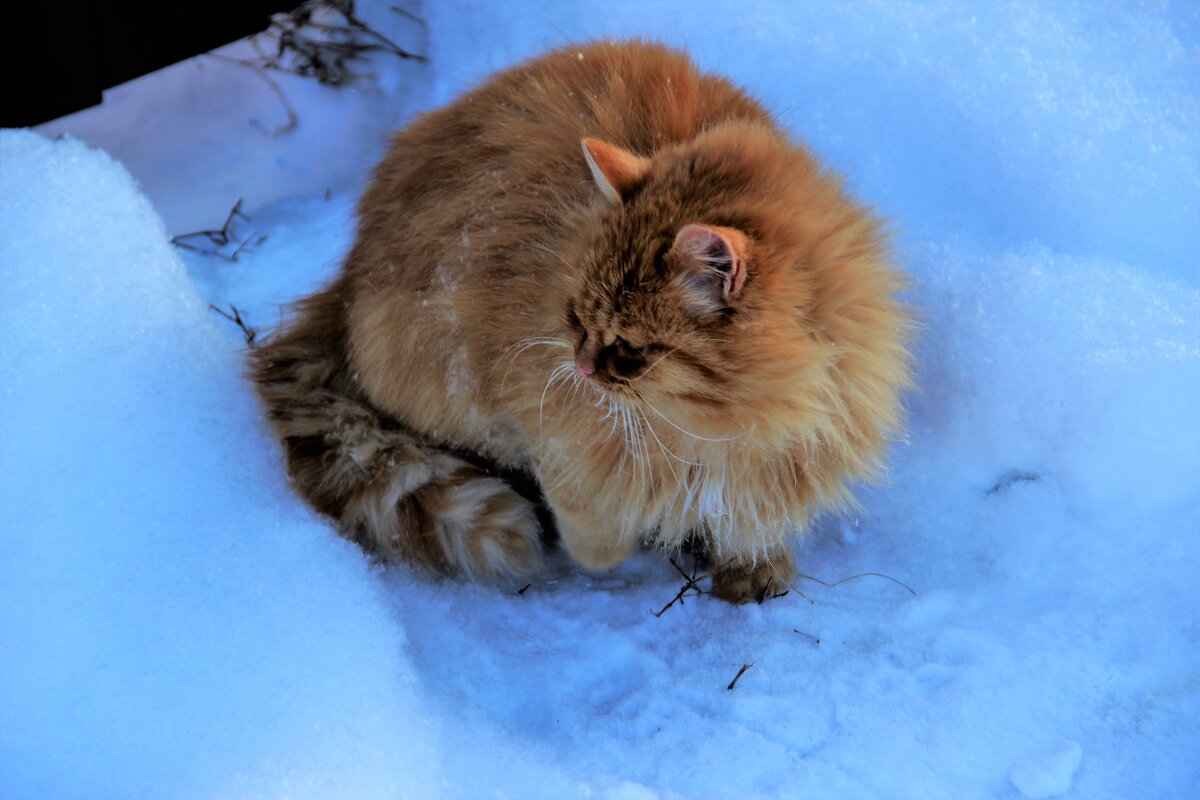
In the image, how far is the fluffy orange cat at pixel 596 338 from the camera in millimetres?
1429

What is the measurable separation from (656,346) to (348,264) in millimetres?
969

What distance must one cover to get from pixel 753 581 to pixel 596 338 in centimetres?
72

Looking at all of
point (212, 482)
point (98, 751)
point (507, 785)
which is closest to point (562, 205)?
point (212, 482)

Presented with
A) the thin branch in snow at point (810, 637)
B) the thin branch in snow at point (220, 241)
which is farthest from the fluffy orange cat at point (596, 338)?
the thin branch in snow at point (220, 241)

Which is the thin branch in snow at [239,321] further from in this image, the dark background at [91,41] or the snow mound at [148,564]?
the dark background at [91,41]

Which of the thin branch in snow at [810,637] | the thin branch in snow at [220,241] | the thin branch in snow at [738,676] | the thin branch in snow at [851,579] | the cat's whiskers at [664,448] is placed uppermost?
the cat's whiskers at [664,448]

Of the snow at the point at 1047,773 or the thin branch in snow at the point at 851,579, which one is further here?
the thin branch in snow at the point at 851,579

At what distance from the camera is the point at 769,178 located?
1.49 meters

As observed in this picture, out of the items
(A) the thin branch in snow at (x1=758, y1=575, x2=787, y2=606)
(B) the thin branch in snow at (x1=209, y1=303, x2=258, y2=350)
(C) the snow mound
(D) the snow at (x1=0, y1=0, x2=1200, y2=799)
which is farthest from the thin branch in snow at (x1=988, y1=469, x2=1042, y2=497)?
(B) the thin branch in snow at (x1=209, y1=303, x2=258, y2=350)

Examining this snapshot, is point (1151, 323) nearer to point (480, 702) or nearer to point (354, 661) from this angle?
point (480, 702)

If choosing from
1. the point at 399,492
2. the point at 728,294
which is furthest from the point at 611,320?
the point at 399,492

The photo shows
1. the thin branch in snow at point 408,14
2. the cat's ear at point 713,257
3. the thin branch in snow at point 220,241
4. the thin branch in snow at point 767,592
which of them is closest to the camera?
the cat's ear at point 713,257

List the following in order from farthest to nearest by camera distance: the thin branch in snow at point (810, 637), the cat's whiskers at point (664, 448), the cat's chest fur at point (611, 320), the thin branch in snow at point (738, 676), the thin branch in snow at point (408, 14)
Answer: the thin branch in snow at point (408, 14), the thin branch in snow at point (810, 637), the thin branch in snow at point (738, 676), the cat's whiskers at point (664, 448), the cat's chest fur at point (611, 320)

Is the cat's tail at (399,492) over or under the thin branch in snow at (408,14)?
under
